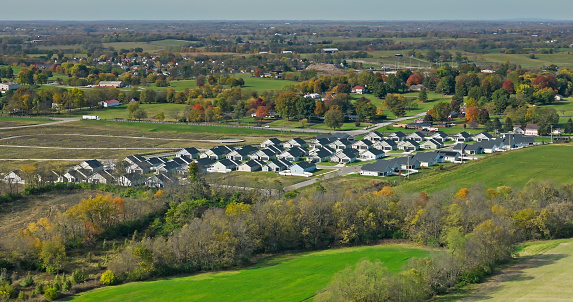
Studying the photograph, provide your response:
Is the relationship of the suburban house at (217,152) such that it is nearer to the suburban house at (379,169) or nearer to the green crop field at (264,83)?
the suburban house at (379,169)

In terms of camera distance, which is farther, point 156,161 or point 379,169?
point 156,161

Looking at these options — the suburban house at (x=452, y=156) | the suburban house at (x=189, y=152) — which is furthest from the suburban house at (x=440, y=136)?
the suburban house at (x=189, y=152)

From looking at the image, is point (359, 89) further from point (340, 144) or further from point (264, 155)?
point (264, 155)

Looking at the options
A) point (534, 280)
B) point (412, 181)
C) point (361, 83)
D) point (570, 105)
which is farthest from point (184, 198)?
point (361, 83)

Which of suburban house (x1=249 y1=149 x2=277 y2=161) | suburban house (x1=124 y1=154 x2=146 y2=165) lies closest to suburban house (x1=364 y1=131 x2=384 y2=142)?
suburban house (x1=249 y1=149 x2=277 y2=161)

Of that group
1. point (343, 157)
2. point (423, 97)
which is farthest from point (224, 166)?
point (423, 97)

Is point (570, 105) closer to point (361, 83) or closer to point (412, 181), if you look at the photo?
point (361, 83)

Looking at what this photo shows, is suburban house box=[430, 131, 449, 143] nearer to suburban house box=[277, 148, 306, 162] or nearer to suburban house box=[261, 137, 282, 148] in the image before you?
suburban house box=[277, 148, 306, 162]
